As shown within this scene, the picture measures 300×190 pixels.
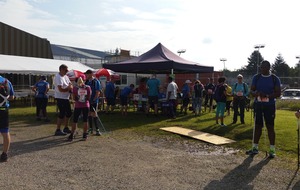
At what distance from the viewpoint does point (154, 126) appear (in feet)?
35.6

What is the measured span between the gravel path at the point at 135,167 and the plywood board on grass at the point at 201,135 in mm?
363

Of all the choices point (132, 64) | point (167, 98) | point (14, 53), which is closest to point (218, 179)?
point (167, 98)

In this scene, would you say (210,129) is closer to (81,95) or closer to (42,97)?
(81,95)

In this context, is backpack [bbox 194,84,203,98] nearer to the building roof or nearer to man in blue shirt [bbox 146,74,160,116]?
man in blue shirt [bbox 146,74,160,116]

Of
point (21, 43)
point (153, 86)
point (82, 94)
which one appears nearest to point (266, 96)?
point (82, 94)

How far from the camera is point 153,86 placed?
13109mm

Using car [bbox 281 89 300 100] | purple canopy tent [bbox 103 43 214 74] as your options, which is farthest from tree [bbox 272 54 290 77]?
purple canopy tent [bbox 103 43 214 74]

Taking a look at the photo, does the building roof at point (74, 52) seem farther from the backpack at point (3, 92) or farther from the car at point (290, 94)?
the backpack at point (3, 92)

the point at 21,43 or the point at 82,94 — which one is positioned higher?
the point at 21,43

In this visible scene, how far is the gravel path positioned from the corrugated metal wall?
78.9 feet

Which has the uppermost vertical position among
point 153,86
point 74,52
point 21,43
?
point 74,52

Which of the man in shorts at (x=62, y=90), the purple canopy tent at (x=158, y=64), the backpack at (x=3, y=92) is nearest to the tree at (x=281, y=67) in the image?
the purple canopy tent at (x=158, y=64)

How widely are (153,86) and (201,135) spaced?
441cm

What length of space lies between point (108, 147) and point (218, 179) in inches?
121
